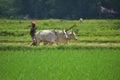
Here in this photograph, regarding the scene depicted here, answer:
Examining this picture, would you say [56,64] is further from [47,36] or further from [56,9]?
[56,9]

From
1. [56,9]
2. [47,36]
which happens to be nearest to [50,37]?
[47,36]

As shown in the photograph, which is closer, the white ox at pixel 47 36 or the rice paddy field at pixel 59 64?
the rice paddy field at pixel 59 64

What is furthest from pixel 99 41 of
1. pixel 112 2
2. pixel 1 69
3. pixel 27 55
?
pixel 112 2

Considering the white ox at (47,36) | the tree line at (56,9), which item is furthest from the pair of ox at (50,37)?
the tree line at (56,9)

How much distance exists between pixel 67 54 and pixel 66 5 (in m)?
41.4

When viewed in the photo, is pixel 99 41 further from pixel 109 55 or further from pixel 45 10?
pixel 45 10

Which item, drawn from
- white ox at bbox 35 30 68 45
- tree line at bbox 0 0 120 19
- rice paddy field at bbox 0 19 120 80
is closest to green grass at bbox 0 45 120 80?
rice paddy field at bbox 0 19 120 80

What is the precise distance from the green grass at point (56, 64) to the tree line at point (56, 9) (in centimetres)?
3615

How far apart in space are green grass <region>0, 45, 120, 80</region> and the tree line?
3615 centimetres

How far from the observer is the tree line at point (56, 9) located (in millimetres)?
50625

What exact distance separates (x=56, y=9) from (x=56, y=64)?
44216mm

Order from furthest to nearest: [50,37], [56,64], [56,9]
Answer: [56,9] < [50,37] < [56,64]

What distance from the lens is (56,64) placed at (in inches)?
431

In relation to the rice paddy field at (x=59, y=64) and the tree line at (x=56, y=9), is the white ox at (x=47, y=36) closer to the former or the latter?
the rice paddy field at (x=59, y=64)
